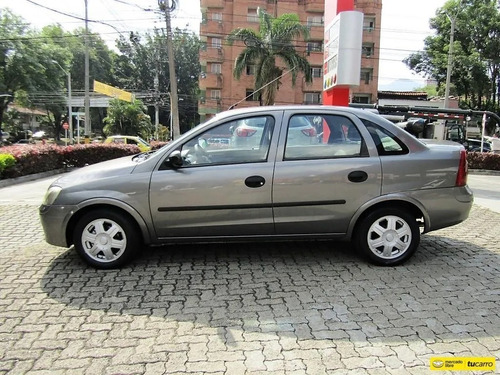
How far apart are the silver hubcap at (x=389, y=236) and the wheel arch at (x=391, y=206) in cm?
13

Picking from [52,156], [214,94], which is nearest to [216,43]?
[214,94]

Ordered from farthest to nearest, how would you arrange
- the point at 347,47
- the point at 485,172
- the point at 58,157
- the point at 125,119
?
the point at 125,119 < the point at 485,172 < the point at 58,157 < the point at 347,47

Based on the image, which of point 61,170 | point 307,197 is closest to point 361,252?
point 307,197

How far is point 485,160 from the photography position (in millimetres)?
17594

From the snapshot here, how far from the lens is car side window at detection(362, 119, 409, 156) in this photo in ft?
13.8

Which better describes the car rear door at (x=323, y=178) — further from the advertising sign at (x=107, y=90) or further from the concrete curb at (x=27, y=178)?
the advertising sign at (x=107, y=90)

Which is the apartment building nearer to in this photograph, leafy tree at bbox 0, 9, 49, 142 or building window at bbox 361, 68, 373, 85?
building window at bbox 361, 68, 373, 85

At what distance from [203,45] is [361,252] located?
39241mm

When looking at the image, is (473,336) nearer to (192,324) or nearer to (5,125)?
(192,324)

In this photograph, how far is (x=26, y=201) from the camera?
27.6ft

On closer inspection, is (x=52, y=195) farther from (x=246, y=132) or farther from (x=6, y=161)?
(x=6, y=161)

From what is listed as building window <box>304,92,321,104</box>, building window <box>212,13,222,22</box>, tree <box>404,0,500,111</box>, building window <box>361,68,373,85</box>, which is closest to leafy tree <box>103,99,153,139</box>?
building window <box>212,13,222,22</box>

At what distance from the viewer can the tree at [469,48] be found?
32375 mm

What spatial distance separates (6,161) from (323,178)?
10611mm
